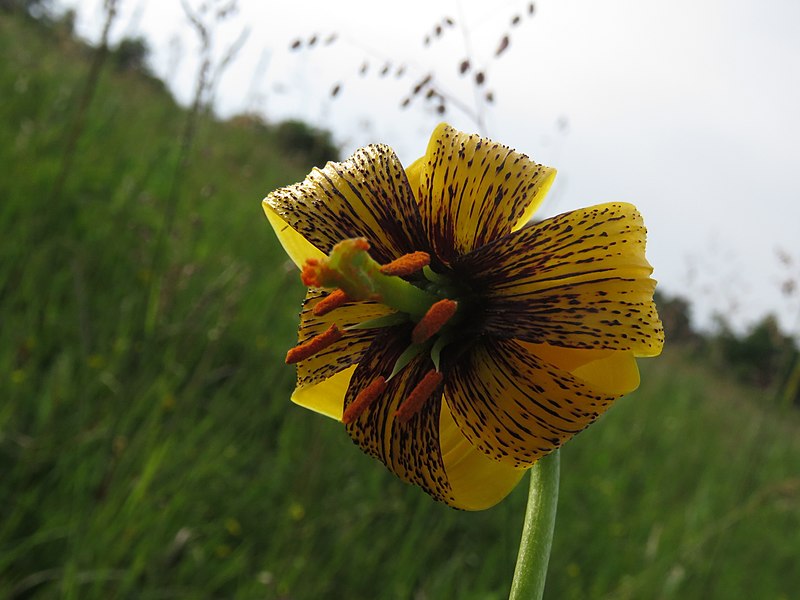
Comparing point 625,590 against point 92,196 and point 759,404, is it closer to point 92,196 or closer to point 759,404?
point 92,196

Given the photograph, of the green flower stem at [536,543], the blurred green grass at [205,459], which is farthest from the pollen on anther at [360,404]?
the blurred green grass at [205,459]

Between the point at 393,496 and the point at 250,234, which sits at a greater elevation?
the point at 250,234

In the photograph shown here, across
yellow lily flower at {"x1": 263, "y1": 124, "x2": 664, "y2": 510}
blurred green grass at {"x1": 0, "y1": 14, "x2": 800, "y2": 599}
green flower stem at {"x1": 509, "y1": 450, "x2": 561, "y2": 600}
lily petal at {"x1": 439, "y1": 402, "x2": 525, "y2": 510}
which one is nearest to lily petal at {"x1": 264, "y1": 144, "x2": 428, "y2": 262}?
yellow lily flower at {"x1": 263, "y1": 124, "x2": 664, "y2": 510}

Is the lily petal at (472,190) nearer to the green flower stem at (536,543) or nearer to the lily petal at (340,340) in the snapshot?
the lily petal at (340,340)

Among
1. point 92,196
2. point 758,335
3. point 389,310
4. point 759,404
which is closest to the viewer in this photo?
point 389,310

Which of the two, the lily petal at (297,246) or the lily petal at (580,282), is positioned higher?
the lily petal at (580,282)

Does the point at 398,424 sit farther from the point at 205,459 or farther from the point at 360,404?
the point at 205,459

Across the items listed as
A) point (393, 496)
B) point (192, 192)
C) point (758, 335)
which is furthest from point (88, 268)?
point (758, 335)
